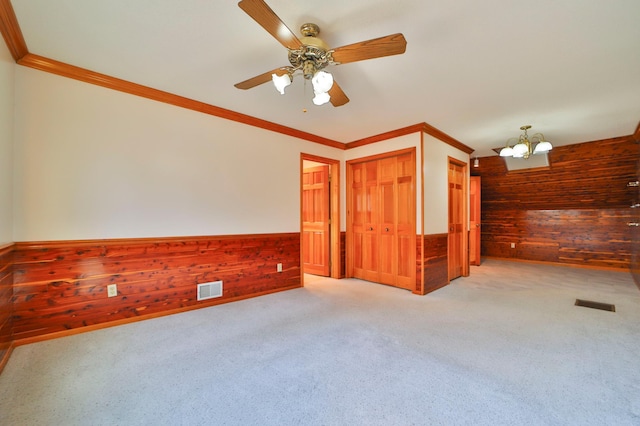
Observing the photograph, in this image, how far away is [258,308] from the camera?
3188mm

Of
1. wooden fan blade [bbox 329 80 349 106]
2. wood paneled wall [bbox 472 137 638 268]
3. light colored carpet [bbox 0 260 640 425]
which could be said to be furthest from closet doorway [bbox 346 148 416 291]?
wood paneled wall [bbox 472 137 638 268]

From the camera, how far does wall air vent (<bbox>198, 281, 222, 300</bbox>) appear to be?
3.17 metres

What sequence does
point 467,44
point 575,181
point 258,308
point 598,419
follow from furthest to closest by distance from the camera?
point 575,181
point 258,308
point 467,44
point 598,419

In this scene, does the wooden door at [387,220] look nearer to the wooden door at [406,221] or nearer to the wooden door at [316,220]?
the wooden door at [406,221]

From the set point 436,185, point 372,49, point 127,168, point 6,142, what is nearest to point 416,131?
point 436,185

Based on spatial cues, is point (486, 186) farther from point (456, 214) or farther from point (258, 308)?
point (258, 308)

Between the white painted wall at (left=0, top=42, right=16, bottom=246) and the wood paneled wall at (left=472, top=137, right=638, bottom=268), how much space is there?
7.36 m

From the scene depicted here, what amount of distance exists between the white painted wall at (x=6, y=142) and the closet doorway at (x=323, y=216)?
11.1ft

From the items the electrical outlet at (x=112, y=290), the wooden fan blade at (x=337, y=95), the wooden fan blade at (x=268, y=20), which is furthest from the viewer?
the electrical outlet at (x=112, y=290)

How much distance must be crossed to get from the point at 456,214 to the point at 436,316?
94.7 inches

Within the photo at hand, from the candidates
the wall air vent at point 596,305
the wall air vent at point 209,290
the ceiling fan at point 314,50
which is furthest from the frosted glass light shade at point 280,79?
the wall air vent at point 596,305

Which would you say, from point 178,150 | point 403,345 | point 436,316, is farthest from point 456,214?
point 178,150

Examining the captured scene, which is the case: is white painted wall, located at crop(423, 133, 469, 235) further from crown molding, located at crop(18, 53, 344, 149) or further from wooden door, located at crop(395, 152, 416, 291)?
crown molding, located at crop(18, 53, 344, 149)

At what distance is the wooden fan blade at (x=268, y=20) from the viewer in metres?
1.32
